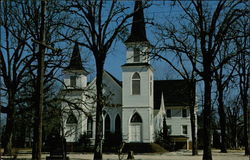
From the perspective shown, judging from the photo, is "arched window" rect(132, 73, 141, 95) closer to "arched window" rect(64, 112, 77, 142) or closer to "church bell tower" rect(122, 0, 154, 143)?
"church bell tower" rect(122, 0, 154, 143)

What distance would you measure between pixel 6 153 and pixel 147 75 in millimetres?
25134

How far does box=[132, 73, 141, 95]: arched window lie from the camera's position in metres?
48.3

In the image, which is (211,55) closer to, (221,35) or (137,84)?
(221,35)

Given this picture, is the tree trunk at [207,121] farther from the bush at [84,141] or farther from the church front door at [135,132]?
the bush at [84,141]

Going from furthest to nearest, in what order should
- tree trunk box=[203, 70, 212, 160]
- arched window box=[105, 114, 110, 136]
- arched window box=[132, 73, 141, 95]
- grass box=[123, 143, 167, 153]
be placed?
1. arched window box=[105, 114, 110, 136]
2. arched window box=[132, 73, 141, 95]
3. grass box=[123, 143, 167, 153]
4. tree trunk box=[203, 70, 212, 160]

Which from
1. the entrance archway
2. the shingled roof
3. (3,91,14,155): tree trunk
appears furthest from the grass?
the shingled roof

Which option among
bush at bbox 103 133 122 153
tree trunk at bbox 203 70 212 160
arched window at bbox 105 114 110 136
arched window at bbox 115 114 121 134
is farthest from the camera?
arched window at bbox 105 114 110 136

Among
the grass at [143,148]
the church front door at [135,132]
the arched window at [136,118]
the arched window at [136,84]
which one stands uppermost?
the arched window at [136,84]

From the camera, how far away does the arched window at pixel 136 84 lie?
48344 millimetres

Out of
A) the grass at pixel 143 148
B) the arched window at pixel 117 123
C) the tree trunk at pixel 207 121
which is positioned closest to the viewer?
the tree trunk at pixel 207 121

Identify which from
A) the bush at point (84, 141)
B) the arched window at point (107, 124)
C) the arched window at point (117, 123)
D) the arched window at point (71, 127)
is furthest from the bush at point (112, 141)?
the arched window at point (71, 127)

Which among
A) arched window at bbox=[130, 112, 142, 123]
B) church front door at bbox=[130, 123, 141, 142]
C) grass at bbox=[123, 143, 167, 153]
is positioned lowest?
grass at bbox=[123, 143, 167, 153]

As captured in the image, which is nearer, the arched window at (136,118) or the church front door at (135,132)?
the church front door at (135,132)

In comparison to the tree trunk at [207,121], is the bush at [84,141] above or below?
below
